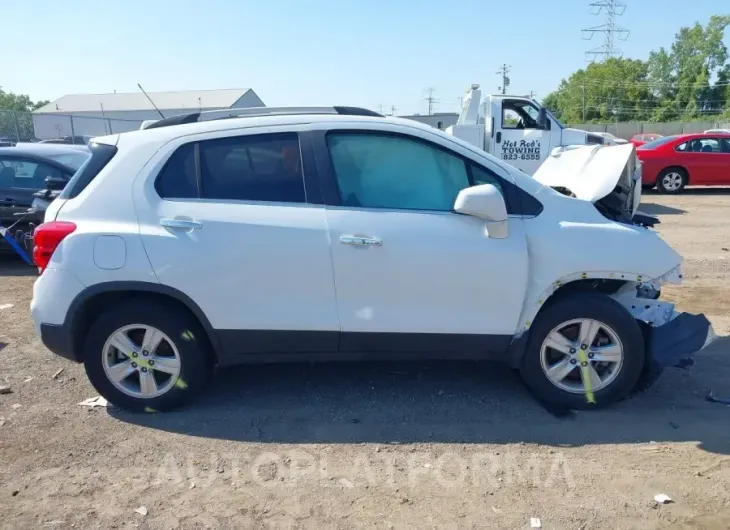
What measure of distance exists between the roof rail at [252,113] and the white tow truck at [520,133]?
992cm

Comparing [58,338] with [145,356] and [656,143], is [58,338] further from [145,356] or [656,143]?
[656,143]

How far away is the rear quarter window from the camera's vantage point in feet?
13.1

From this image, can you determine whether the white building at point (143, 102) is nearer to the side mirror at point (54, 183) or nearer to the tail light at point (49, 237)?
the side mirror at point (54, 183)

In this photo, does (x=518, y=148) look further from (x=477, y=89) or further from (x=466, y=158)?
(x=466, y=158)

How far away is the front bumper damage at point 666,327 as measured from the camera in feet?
13.1

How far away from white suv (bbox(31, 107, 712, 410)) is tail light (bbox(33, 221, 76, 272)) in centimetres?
1

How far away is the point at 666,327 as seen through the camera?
161 inches

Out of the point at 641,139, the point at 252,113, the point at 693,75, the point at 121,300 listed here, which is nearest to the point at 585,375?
the point at 252,113

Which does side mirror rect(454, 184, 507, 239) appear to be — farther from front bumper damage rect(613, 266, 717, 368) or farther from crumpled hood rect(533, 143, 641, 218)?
front bumper damage rect(613, 266, 717, 368)

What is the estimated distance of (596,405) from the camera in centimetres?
405

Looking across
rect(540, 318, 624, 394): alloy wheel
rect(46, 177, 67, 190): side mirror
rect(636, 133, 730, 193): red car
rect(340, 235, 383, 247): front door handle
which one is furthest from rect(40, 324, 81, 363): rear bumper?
rect(636, 133, 730, 193): red car

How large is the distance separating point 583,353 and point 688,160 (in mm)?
14535

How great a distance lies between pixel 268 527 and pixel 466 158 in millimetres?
2487

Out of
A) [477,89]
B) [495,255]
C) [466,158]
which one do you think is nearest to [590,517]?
[495,255]
